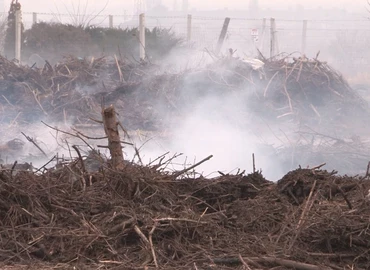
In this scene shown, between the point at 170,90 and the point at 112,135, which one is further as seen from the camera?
the point at 170,90

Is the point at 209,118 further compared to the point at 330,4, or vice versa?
the point at 330,4

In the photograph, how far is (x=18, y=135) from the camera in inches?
594

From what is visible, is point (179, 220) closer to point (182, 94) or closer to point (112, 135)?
point (112, 135)

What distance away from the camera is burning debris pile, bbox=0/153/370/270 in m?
5.32

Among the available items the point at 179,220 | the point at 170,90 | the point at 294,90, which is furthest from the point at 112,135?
the point at 294,90

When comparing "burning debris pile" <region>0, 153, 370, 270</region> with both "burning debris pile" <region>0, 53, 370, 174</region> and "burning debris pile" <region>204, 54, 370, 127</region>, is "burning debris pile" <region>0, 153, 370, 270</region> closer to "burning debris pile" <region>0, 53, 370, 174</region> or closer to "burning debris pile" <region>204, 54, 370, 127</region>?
"burning debris pile" <region>0, 53, 370, 174</region>

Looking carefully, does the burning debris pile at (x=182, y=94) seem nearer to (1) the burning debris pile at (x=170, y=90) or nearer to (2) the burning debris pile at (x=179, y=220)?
(1) the burning debris pile at (x=170, y=90)

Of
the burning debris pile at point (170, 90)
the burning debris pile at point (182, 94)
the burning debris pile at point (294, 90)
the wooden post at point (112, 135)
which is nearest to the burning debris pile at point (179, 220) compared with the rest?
the wooden post at point (112, 135)

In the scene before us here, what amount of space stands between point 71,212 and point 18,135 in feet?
31.3

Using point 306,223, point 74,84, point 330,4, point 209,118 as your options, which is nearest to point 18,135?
point 74,84

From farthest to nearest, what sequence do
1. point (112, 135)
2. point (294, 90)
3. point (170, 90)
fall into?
point (294, 90) → point (170, 90) → point (112, 135)

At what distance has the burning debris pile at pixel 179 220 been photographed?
17.4 feet

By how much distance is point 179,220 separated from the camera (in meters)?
5.62

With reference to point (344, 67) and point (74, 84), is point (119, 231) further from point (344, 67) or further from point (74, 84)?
point (344, 67)
